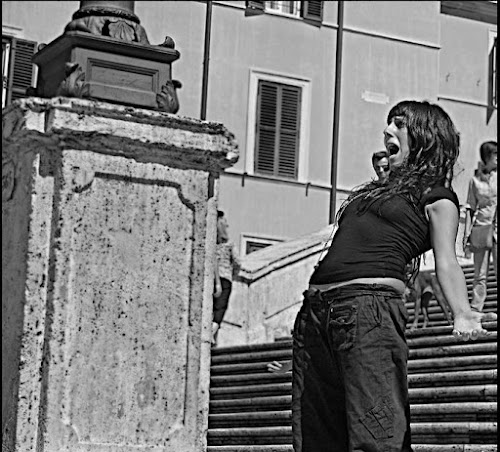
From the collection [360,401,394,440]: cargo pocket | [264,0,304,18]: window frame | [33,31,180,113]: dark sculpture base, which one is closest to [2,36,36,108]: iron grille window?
[264,0,304,18]: window frame

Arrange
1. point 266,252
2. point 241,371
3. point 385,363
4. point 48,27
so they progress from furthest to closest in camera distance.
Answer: point 48,27 < point 266,252 < point 241,371 < point 385,363

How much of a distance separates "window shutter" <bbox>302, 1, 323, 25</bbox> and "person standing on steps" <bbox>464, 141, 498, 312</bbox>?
47.2 ft

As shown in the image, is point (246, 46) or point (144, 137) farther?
point (246, 46)

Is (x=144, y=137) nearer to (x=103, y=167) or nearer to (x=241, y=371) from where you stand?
(x=103, y=167)

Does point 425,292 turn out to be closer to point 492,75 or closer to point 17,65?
point 17,65

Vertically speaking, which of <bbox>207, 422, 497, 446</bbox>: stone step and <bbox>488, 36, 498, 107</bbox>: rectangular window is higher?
<bbox>488, 36, 498, 107</bbox>: rectangular window

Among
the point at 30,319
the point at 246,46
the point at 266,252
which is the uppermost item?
the point at 246,46

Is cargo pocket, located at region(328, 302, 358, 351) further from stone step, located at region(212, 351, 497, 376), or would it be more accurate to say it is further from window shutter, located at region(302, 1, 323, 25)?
window shutter, located at region(302, 1, 323, 25)

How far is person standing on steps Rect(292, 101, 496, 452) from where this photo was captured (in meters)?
4.36

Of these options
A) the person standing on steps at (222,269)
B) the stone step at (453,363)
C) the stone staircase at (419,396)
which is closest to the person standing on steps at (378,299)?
the stone staircase at (419,396)

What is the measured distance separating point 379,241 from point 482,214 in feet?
26.7

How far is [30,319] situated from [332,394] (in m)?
1.49

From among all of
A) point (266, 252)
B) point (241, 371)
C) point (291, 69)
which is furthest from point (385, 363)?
point (291, 69)

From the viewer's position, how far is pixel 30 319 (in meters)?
5.46
